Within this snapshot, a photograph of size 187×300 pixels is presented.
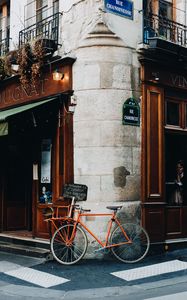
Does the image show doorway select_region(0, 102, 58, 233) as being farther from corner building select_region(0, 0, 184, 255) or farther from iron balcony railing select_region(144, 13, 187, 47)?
iron balcony railing select_region(144, 13, 187, 47)

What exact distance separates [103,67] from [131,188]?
8.73ft

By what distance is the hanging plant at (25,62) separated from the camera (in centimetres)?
1112

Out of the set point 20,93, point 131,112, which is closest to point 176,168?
point 131,112

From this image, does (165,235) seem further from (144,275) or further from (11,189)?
(11,189)

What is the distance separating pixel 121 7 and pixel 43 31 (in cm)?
244

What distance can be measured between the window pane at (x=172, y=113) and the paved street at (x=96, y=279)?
3.10 metres

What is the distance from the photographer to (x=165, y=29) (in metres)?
11.2

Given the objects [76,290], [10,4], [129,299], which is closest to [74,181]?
[76,290]

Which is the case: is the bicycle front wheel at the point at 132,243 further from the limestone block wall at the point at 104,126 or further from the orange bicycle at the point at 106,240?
the limestone block wall at the point at 104,126

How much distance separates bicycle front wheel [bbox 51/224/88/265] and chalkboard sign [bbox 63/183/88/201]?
28.2 inches

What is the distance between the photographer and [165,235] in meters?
10.3

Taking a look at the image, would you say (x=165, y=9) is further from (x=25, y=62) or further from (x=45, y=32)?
(x=25, y=62)

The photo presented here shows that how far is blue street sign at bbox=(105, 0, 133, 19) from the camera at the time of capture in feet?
32.3

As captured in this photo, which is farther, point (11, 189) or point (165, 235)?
point (11, 189)
